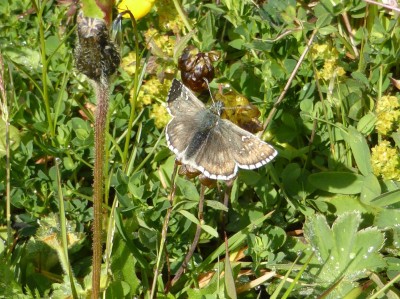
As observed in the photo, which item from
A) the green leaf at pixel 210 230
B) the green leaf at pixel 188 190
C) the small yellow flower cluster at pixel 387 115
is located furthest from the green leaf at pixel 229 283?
the small yellow flower cluster at pixel 387 115

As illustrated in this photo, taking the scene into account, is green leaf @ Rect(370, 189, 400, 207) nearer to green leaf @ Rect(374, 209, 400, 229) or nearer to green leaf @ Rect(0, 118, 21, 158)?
green leaf @ Rect(374, 209, 400, 229)

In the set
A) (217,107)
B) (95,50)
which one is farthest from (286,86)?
(95,50)

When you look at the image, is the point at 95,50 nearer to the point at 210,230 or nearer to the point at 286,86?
the point at 210,230

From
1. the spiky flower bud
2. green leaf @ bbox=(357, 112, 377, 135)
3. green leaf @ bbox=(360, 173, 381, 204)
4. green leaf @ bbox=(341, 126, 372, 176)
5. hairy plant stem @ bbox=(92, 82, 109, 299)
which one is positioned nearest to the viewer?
the spiky flower bud

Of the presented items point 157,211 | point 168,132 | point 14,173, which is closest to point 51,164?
point 14,173

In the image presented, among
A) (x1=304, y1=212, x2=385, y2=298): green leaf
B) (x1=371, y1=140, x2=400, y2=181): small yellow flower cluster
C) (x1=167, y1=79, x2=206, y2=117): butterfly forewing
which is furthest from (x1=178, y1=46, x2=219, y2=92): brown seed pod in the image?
(x1=371, y1=140, x2=400, y2=181): small yellow flower cluster

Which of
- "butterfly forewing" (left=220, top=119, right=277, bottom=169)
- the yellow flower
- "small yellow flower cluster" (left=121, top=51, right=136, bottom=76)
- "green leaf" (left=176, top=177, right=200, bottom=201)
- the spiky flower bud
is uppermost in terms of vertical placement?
the spiky flower bud

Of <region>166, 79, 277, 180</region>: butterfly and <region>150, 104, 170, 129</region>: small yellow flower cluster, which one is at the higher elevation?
<region>166, 79, 277, 180</region>: butterfly
